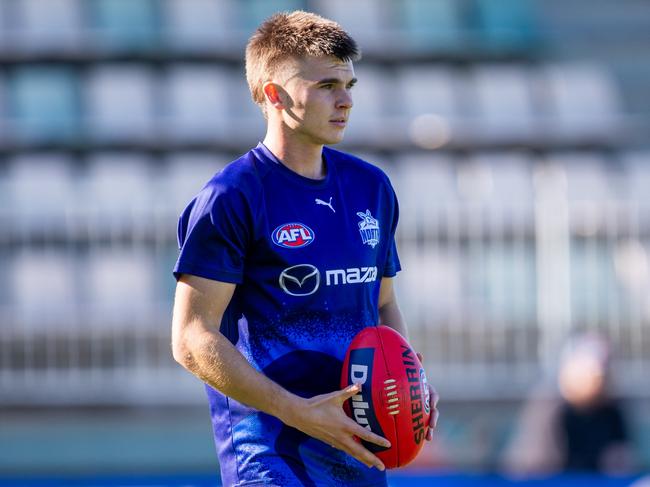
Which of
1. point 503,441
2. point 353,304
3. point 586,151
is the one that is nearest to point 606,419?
point 503,441

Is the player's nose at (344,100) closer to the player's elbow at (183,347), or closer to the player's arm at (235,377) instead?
the player's arm at (235,377)

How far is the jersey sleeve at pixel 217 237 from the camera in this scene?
3146 mm

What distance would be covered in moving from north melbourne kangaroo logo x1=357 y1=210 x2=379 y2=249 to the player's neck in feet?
0.60

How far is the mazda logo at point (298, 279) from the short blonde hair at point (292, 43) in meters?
0.51

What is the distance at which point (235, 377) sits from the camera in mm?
3100

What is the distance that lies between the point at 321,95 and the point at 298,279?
1.65 ft

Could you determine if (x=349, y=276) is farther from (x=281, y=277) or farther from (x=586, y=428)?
(x=586, y=428)

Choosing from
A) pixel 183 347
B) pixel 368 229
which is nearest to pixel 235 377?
pixel 183 347

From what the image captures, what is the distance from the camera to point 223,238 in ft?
10.3

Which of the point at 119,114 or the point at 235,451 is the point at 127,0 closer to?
the point at 119,114

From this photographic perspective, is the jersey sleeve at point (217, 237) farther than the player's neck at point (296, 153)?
No

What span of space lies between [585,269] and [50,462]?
4.33 metres

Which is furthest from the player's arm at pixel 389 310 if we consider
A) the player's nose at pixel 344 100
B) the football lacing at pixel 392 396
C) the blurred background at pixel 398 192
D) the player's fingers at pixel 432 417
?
the blurred background at pixel 398 192

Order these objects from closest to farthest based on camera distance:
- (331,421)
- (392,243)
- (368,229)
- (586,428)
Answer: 1. (331,421)
2. (368,229)
3. (392,243)
4. (586,428)
